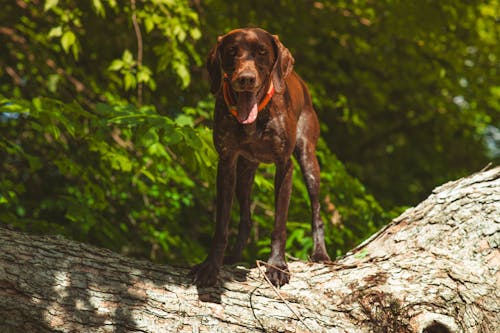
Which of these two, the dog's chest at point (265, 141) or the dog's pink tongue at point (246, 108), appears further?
the dog's chest at point (265, 141)

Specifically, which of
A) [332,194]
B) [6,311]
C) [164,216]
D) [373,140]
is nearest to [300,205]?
[332,194]

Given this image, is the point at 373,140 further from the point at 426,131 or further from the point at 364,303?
the point at 364,303

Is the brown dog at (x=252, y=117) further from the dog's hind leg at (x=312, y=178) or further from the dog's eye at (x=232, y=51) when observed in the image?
the dog's hind leg at (x=312, y=178)

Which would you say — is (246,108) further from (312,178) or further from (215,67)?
(312,178)

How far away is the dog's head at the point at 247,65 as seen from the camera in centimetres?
317

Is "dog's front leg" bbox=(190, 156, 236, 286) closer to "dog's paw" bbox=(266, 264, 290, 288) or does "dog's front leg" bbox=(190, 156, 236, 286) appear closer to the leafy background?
"dog's paw" bbox=(266, 264, 290, 288)

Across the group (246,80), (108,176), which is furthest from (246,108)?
(108,176)

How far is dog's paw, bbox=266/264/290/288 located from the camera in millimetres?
3502

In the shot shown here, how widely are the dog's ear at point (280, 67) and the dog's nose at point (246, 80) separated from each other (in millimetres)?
346

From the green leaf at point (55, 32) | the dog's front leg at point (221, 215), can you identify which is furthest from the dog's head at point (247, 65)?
the green leaf at point (55, 32)

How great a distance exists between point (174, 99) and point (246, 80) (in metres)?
4.42

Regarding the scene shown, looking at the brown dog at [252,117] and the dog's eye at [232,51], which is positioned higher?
the dog's eye at [232,51]

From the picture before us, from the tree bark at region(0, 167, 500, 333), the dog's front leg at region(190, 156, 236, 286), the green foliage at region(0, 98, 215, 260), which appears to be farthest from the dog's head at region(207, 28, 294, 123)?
the tree bark at region(0, 167, 500, 333)

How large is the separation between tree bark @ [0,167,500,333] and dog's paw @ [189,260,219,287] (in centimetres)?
5
